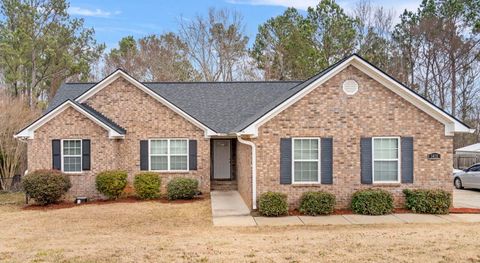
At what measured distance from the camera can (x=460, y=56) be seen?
3459 centimetres

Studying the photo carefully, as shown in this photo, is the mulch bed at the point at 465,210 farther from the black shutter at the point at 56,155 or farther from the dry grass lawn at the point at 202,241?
the black shutter at the point at 56,155

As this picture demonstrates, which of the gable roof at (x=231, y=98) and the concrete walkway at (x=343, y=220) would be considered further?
the gable roof at (x=231, y=98)

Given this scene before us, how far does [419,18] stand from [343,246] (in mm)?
30018

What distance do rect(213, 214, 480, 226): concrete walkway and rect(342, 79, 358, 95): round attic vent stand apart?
4.02 meters

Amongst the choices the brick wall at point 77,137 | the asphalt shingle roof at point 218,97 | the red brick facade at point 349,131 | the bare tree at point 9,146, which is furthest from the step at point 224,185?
the bare tree at point 9,146

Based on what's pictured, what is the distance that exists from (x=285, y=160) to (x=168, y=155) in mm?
6122

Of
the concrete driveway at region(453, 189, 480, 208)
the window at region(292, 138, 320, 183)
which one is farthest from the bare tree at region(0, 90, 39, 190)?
the concrete driveway at region(453, 189, 480, 208)

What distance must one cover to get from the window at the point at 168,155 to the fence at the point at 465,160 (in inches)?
774

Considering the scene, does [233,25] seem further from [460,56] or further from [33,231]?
[33,231]

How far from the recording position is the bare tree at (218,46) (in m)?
39.3

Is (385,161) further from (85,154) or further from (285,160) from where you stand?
(85,154)

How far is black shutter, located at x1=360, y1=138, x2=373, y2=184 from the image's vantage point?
14773mm

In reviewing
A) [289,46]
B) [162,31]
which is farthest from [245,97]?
[162,31]

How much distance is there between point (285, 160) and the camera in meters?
14.6
